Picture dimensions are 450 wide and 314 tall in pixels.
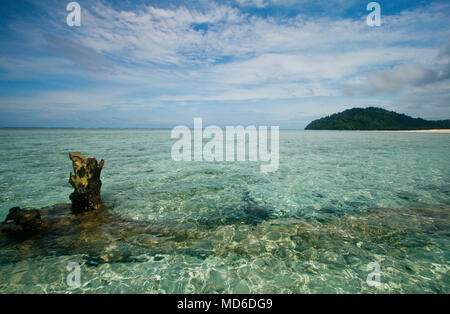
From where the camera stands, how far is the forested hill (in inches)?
6496

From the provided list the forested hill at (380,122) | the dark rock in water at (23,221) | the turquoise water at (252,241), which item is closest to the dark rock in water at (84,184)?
the turquoise water at (252,241)

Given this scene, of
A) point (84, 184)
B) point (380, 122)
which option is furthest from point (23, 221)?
point (380, 122)

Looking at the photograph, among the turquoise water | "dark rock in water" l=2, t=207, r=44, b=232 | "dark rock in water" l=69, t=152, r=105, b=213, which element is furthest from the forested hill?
"dark rock in water" l=2, t=207, r=44, b=232

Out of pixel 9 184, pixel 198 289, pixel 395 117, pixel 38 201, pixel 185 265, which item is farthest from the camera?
pixel 395 117

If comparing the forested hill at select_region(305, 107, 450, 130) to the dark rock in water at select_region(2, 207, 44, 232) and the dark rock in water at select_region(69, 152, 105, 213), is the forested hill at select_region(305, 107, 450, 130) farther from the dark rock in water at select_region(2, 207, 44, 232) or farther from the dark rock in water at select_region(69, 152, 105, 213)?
the dark rock in water at select_region(2, 207, 44, 232)

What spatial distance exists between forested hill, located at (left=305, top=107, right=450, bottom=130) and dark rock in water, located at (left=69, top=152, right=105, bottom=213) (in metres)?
205

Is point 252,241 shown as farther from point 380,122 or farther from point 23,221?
point 380,122

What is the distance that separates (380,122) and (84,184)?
216 meters

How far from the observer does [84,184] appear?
9492mm

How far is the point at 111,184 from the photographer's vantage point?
14.4 metres
